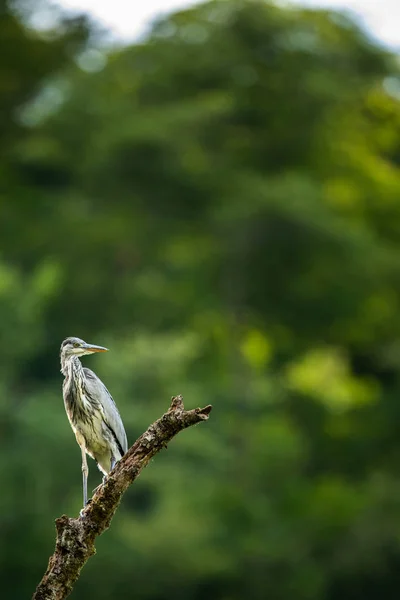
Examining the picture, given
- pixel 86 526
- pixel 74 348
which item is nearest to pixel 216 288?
pixel 74 348

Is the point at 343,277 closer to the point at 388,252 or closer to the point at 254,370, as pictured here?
the point at 388,252

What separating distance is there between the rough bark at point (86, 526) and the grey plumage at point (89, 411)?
0.86 m

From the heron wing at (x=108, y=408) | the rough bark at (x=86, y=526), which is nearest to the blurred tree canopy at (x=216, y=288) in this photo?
the heron wing at (x=108, y=408)

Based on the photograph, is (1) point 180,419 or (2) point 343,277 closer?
(1) point 180,419

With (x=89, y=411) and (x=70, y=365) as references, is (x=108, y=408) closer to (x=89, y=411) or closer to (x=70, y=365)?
(x=89, y=411)

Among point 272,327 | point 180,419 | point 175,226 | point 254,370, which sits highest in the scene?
point 175,226

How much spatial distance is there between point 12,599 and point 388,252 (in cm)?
928

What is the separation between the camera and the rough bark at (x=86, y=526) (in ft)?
15.5

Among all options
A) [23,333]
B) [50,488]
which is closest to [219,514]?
[50,488]

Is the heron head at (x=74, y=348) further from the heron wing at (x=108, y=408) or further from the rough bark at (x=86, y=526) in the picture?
the rough bark at (x=86, y=526)

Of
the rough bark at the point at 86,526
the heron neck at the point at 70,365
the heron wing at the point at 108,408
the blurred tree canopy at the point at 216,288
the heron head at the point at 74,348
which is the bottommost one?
the rough bark at the point at 86,526

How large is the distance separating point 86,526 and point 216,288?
15.3 m

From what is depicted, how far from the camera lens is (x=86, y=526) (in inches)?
191

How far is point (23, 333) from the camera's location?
57.5ft
